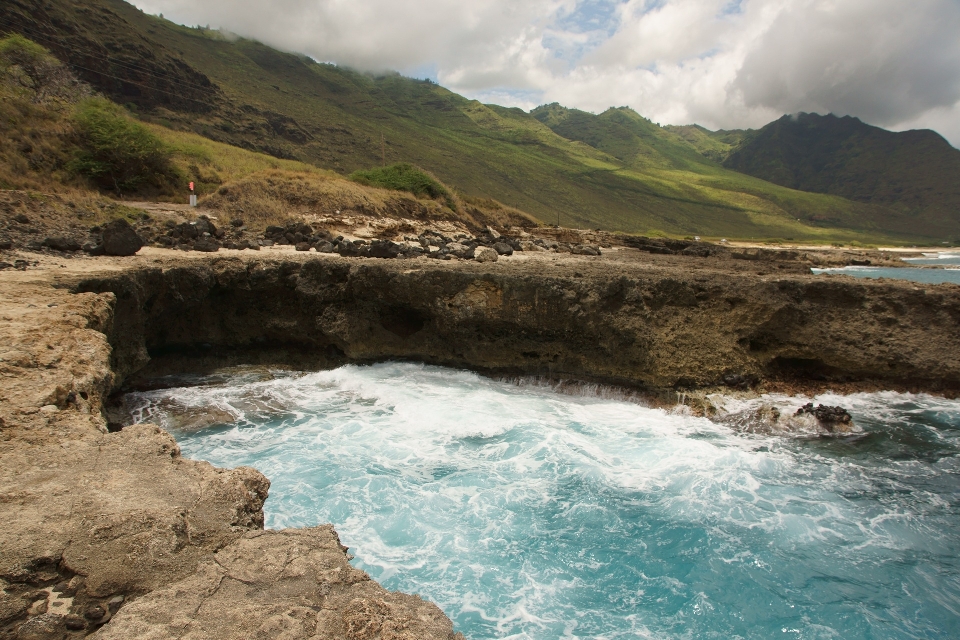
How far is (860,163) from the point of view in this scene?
13675 centimetres

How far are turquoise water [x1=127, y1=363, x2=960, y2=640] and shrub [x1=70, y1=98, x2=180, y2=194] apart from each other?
1486 cm

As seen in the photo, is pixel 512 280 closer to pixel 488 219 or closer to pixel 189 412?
pixel 189 412

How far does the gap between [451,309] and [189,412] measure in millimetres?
5451

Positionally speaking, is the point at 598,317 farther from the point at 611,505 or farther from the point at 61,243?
the point at 61,243

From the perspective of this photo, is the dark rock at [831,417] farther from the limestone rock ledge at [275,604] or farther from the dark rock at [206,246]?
the dark rock at [206,246]

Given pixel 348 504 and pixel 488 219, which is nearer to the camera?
pixel 348 504

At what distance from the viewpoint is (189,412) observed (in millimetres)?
9281

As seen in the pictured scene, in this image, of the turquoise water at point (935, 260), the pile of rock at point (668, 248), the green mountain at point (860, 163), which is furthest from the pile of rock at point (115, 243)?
the green mountain at point (860, 163)

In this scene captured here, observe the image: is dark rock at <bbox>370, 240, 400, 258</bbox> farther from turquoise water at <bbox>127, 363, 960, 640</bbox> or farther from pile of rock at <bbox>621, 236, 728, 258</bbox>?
pile of rock at <bbox>621, 236, 728, 258</bbox>

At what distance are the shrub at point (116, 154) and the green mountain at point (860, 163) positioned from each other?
128630 mm

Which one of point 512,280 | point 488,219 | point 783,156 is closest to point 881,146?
point 783,156

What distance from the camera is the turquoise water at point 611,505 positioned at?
5406mm

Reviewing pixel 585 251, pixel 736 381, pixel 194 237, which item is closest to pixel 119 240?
pixel 194 237

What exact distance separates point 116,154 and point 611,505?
22.7 m
